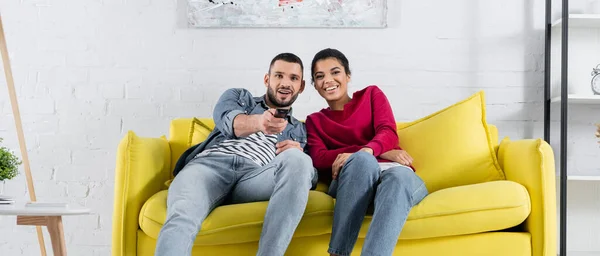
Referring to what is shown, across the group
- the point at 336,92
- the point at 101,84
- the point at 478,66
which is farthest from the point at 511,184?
the point at 101,84

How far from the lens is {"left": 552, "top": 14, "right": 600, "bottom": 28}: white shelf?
2846 millimetres

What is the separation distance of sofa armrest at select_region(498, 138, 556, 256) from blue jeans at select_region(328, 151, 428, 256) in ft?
1.21

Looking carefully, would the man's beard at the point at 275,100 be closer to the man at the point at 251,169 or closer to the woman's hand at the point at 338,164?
the man at the point at 251,169

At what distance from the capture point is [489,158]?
7.70 ft

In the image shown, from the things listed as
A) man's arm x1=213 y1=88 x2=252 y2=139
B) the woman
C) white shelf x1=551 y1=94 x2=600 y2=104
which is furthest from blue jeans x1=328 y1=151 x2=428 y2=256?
white shelf x1=551 y1=94 x2=600 y2=104

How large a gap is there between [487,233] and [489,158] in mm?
433

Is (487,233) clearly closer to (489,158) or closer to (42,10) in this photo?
(489,158)

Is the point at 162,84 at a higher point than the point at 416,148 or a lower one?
higher

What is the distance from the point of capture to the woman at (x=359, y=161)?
1.84 metres

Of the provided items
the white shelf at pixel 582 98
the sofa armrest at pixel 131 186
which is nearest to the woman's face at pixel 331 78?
the sofa armrest at pixel 131 186

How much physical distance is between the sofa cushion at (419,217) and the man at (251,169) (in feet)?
0.25

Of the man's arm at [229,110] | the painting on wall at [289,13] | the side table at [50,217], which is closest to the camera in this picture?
the side table at [50,217]

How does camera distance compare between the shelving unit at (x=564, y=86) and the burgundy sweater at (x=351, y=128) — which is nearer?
the burgundy sweater at (x=351, y=128)

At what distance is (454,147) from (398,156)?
24 centimetres
